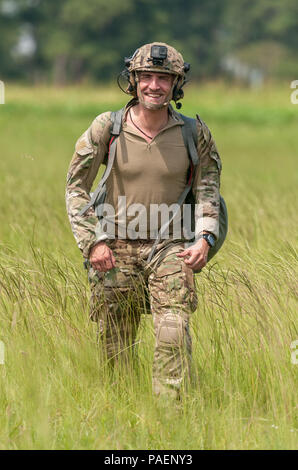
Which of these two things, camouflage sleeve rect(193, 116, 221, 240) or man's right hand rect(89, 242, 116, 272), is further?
camouflage sleeve rect(193, 116, 221, 240)

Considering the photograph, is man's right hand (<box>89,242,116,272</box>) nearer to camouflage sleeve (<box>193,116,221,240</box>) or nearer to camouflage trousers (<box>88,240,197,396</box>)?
camouflage trousers (<box>88,240,197,396</box>)

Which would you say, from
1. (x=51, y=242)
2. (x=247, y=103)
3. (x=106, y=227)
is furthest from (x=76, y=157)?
→ (x=247, y=103)

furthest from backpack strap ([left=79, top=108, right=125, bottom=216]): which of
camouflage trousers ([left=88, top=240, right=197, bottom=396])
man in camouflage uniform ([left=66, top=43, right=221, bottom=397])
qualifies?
camouflage trousers ([left=88, top=240, right=197, bottom=396])

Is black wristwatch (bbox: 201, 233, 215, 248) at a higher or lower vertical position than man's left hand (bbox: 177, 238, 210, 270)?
higher

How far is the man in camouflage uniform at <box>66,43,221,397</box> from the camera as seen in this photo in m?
4.32

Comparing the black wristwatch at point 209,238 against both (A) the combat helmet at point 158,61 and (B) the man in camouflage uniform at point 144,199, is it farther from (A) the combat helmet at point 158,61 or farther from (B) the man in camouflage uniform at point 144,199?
(A) the combat helmet at point 158,61

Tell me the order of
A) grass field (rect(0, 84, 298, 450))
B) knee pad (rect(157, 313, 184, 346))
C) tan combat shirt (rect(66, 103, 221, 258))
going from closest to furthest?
grass field (rect(0, 84, 298, 450)), knee pad (rect(157, 313, 184, 346)), tan combat shirt (rect(66, 103, 221, 258))

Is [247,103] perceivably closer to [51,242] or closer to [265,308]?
[51,242]

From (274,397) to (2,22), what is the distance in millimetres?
54350

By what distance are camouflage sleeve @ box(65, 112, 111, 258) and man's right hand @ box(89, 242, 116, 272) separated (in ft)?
0.34

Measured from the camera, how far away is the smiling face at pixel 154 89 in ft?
14.3

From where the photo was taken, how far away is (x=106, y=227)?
4.55m

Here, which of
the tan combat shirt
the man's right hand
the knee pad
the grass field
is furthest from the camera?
the tan combat shirt

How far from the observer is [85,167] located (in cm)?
444
